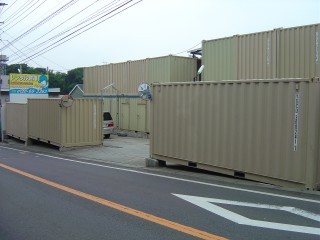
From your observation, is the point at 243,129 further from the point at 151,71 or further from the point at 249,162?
the point at 151,71

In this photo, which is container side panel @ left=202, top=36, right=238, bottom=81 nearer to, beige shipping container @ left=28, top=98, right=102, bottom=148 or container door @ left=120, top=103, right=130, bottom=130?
beige shipping container @ left=28, top=98, right=102, bottom=148

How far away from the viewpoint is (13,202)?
8078 millimetres

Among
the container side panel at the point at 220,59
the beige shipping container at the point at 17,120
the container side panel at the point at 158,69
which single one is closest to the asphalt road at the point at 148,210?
the container side panel at the point at 220,59

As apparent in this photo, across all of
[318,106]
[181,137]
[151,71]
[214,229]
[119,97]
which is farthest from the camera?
[119,97]

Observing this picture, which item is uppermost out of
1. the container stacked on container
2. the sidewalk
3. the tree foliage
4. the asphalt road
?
the tree foliage

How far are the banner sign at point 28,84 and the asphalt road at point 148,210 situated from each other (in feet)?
76.8

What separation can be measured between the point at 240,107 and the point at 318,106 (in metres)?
2.04

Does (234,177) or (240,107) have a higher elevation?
(240,107)

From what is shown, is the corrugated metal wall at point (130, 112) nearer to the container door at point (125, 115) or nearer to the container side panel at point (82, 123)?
the container door at point (125, 115)

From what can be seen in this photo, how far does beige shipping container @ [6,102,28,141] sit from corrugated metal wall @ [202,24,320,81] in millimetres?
11387

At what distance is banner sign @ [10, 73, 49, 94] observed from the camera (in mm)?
32781

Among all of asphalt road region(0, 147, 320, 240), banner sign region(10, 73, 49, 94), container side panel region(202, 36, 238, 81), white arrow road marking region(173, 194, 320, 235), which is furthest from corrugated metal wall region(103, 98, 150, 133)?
white arrow road marking region(173, 194, 320, 235)

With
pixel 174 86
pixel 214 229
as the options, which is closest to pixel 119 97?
pixel 174 86

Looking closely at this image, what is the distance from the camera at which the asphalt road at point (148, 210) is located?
5.97m
